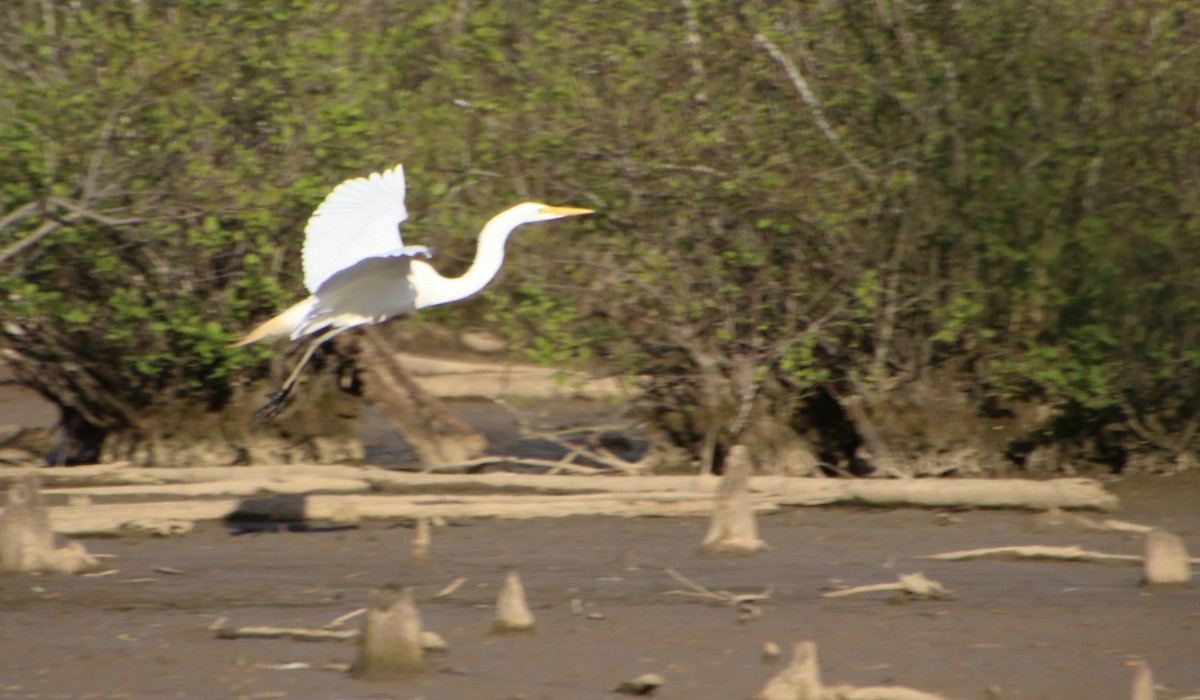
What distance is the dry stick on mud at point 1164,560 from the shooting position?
25.2 feet

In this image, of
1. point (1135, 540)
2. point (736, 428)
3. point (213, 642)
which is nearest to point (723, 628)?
point (213, 642)

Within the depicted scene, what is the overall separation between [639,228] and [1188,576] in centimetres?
443

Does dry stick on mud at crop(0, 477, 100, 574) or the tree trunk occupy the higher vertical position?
the tree trunk

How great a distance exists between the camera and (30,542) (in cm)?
828

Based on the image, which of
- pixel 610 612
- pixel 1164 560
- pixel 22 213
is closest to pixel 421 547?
pixel 610 612

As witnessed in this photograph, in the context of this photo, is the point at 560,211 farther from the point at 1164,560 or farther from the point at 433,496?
the point at 1164,560

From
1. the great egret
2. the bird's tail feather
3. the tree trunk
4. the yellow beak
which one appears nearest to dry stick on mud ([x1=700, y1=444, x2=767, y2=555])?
the yellow beak

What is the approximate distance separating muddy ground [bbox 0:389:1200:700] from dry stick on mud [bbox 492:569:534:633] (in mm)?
61

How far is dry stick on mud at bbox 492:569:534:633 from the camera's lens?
6.81 m

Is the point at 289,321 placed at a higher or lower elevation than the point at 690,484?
higher

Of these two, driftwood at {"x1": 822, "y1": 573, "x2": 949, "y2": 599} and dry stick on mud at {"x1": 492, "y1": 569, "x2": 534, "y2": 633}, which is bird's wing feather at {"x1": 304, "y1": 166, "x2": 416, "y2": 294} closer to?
dry stick on mud at {"x1": 492, "y1": 569, "x2": 534, "y2": 633}

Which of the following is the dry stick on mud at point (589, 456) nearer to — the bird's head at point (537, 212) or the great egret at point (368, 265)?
the great egret at point (368, 265)

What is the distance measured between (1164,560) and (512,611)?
3082mm

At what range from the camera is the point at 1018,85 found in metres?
10.5
